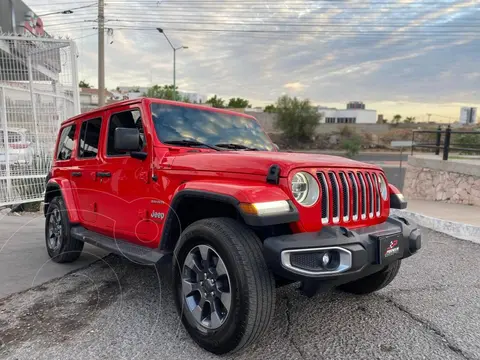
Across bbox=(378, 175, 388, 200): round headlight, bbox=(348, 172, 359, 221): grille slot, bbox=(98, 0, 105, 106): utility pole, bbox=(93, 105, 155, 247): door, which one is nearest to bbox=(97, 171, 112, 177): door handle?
bbox=(93, 105, 155, 247): door

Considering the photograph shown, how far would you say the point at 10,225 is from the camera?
7238 millimetres

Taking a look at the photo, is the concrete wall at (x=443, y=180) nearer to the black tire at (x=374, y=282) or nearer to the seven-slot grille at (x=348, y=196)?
the black tire at (x=374, y=282)

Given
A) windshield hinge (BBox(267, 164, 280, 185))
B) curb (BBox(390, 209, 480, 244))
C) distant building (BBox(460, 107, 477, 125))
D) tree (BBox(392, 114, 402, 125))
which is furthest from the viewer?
tree (BBox(392, 114, 402, 125))

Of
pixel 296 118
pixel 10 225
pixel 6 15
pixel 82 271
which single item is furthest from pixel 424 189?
pixel 296 118

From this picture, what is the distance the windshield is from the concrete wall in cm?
635

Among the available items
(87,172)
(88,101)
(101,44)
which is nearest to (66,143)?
(87,172)

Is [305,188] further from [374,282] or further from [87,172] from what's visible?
[87,172]

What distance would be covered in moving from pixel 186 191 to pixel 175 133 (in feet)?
3.04

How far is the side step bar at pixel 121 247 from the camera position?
327 cm

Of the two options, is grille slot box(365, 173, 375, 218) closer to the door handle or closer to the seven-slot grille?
the seven-slot grille

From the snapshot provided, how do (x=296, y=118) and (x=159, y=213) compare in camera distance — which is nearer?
(x=159, y=213)

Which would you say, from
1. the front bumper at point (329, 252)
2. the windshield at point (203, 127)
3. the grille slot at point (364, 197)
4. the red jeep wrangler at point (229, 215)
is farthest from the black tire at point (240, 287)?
the windshield at point (203, 127)

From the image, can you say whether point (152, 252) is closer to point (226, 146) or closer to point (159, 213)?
point (159, 213)

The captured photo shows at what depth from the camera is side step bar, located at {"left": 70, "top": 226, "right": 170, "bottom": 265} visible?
3274 mm
